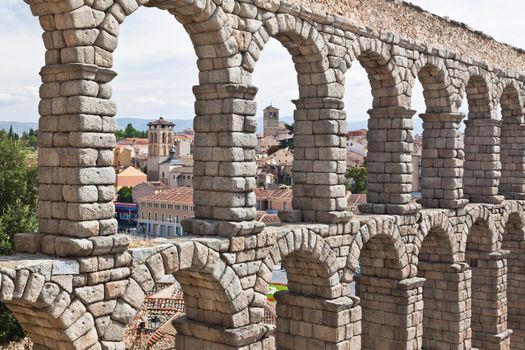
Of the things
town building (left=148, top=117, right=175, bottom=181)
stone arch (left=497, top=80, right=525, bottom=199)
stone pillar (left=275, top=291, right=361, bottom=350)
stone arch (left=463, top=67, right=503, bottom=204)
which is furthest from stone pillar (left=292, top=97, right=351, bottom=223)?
town building (left=148, top=117, right=175, bottom=181)

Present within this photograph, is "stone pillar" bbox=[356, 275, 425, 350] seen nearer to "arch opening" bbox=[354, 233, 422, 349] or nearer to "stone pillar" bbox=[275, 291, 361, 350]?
"arch opening" bbox=[354, 233, 422, 349]

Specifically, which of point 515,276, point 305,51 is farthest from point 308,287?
point 515,276

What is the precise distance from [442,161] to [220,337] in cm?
897

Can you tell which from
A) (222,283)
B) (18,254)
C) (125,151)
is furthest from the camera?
(125,151)

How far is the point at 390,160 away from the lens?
1664 centimetres

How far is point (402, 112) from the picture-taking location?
16375 millimetres

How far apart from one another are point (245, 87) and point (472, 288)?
39.0 feet

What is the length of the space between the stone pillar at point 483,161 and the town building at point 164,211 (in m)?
37.0

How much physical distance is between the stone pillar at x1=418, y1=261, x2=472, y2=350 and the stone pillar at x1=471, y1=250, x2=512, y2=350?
2027 mm

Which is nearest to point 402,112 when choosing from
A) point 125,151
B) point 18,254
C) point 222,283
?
point 222,283

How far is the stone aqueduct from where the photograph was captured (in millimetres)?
9734

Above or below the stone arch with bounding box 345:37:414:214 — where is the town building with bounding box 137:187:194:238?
below

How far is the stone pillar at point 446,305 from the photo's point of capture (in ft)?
61.1

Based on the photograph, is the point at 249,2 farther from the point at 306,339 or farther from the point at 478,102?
the point at 478,102
